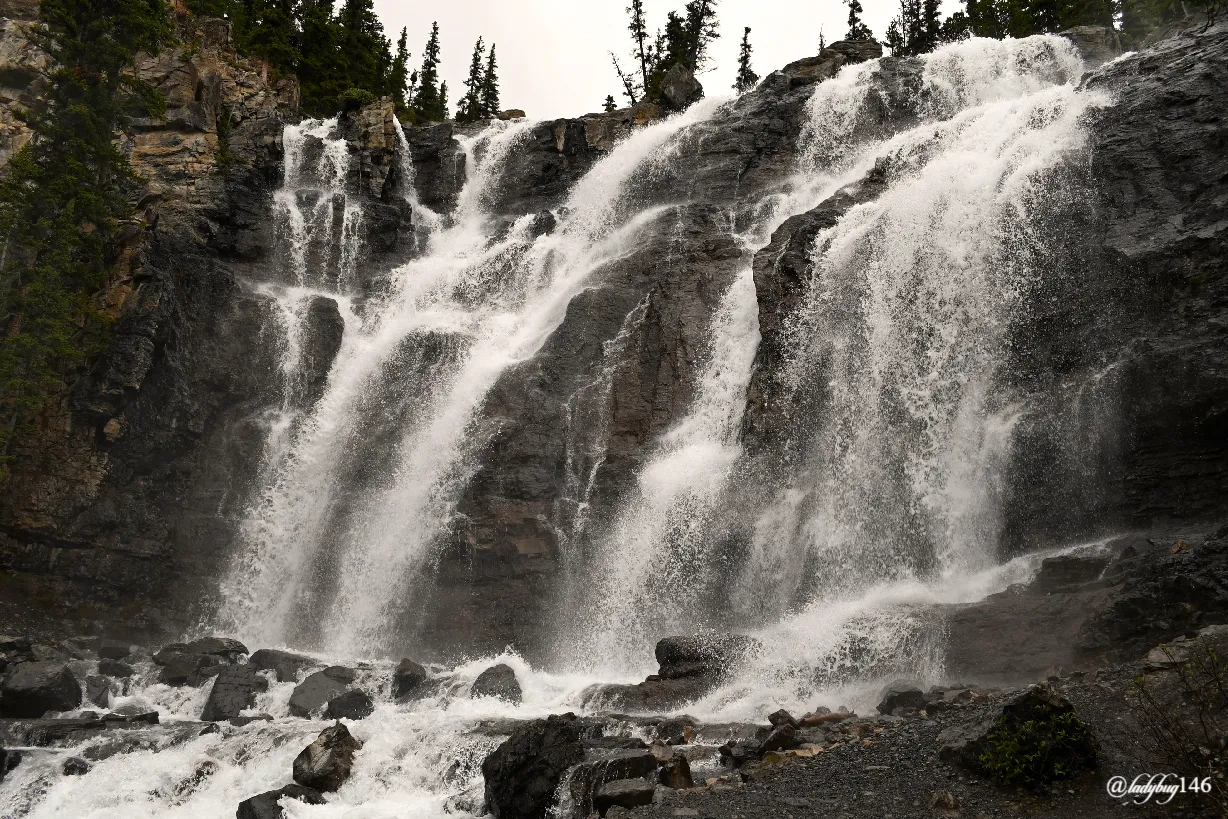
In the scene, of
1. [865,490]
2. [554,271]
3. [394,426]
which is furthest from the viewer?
[554,271]

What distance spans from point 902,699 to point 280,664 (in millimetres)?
14374

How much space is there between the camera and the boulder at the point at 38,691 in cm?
1692

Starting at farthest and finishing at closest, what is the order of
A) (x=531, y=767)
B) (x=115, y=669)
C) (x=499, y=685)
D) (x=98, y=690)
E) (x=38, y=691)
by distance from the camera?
1. (x=115, y=669)
2. (x=98, y=690)
3. (x=499, y=685)
4. (x=38, y=691)
5. (x=531, y=767)

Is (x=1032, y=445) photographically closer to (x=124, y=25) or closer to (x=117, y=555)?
(x=117, y=555)

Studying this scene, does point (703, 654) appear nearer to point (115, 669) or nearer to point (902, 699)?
point (902, 699)

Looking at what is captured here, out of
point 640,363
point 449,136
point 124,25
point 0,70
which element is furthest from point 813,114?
point 0,70

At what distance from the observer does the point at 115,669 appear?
2025 centimetres

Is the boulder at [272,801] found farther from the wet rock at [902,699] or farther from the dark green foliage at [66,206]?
the dark green foliage at [66,206]

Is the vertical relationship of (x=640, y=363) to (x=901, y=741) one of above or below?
above

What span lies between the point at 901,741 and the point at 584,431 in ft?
51.4

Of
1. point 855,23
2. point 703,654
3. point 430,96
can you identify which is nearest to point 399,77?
point 430,96

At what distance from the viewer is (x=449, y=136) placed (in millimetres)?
42062

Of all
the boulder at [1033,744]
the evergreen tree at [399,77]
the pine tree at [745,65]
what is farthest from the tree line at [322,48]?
the boulder at [1033,744]

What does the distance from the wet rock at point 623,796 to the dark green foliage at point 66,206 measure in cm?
2246
